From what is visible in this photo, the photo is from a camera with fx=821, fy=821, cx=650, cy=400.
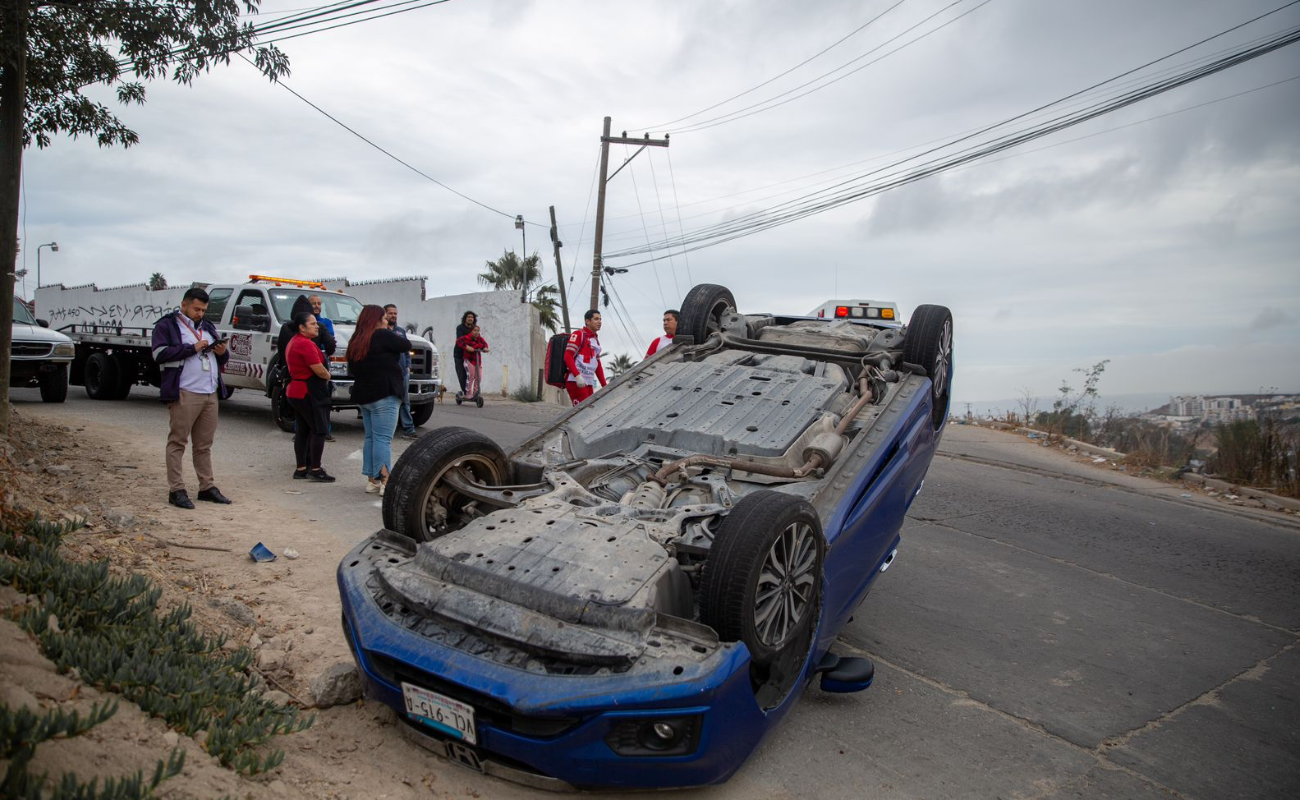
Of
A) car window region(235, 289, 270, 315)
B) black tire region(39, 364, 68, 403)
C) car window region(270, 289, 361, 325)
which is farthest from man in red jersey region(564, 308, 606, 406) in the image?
black tire region(39, 364, 68, 403)


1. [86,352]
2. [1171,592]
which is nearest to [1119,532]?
[1171,592]

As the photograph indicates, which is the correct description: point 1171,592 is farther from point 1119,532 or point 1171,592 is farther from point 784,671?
point 784,671

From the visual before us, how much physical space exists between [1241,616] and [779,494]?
457 centimetres

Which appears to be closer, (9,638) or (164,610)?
(9,638)

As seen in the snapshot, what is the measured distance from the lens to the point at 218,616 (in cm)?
423

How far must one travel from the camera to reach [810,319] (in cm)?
714

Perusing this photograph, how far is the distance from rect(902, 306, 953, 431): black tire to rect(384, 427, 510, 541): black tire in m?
2.99

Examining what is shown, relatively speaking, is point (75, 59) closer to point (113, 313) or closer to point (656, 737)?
point (656, 737)

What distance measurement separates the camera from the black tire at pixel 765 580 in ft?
10.3

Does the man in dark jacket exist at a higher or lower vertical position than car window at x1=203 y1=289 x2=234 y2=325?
lower

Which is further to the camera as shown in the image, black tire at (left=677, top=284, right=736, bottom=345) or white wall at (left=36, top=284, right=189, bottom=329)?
white wall at (left=36, top=284, right=189, bottom=329)

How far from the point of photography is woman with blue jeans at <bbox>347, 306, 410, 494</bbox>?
7.17 metres

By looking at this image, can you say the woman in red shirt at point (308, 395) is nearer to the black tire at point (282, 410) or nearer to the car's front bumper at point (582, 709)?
the black tire at point (282, 410)

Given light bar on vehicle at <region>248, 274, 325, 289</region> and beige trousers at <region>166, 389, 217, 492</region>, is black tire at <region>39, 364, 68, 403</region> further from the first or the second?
beige trousers at <region>166, 389, 217, 492</region>
